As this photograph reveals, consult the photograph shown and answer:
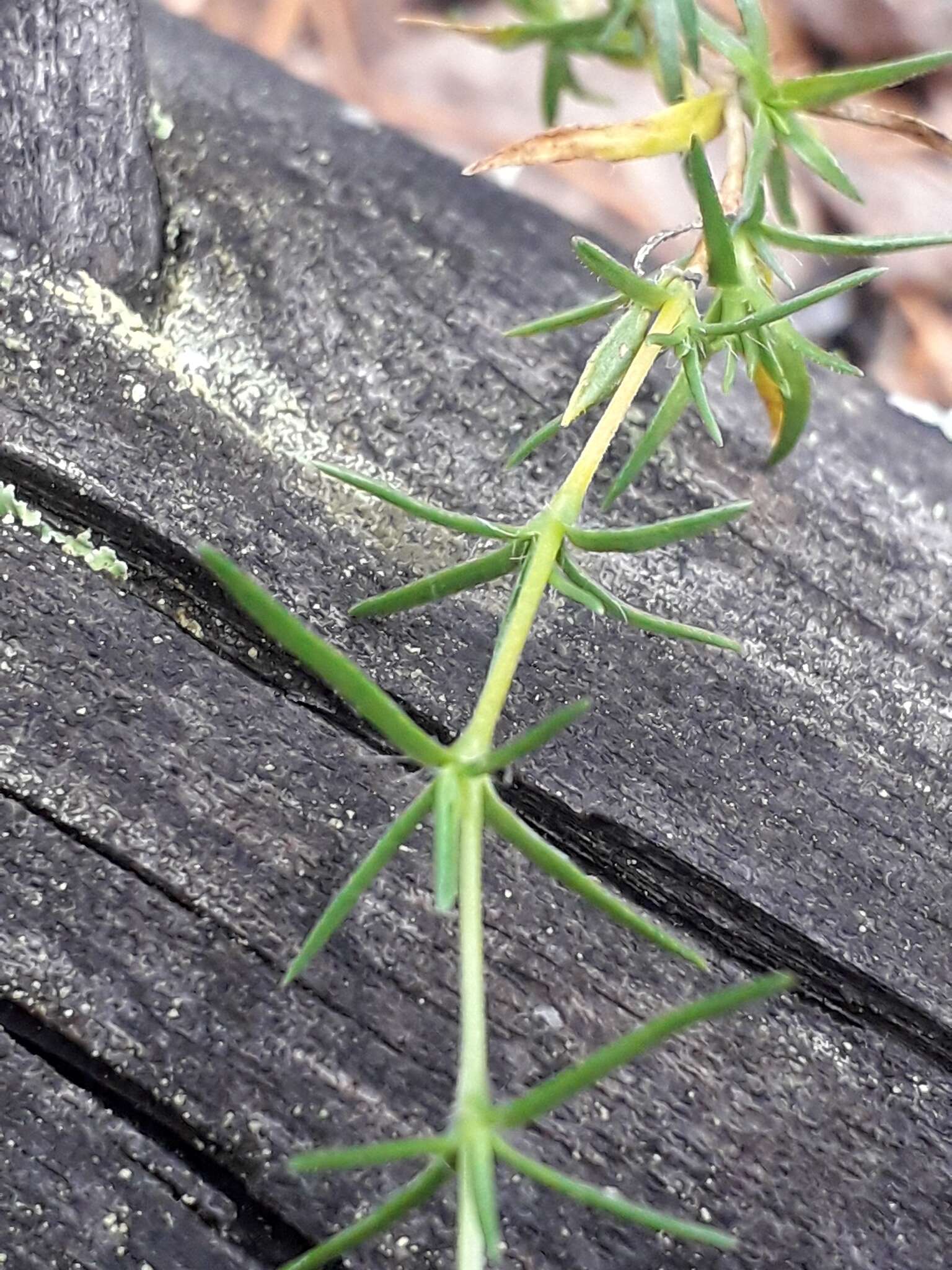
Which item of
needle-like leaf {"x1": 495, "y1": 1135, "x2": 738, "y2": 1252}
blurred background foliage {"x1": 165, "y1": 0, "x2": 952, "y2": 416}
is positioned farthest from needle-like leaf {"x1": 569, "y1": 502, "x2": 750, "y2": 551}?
Answer: blurred background foliage {"x1": 165, "y1": 0, "x2": 952, "y2": 416}

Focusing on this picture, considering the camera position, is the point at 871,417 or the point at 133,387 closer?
the point at 133,387

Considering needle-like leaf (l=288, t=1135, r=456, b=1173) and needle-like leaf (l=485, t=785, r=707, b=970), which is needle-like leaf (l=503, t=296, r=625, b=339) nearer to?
needle-like leaf (l=485, t=785, r=707, b=970)

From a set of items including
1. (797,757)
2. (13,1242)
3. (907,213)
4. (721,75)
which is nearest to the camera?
(13,1242)

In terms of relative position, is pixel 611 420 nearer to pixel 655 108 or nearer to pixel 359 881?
pixel 359 881

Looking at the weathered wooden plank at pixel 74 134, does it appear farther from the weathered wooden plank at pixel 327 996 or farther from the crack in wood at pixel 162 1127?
the crack in wood at pixel 162 1127

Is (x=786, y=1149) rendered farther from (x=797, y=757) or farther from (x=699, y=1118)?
(x=797, y=757)

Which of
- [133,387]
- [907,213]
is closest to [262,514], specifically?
[133,387]
